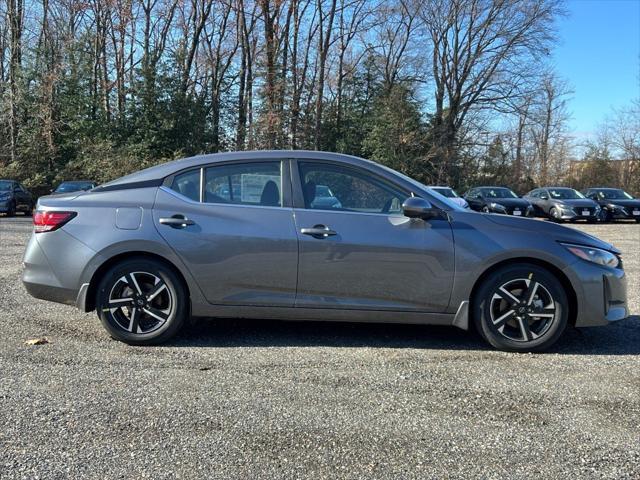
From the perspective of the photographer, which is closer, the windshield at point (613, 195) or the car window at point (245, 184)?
the car window at point (245, 184)

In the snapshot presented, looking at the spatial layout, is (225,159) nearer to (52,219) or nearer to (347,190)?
(347,190)

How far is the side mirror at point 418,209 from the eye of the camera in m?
4.37

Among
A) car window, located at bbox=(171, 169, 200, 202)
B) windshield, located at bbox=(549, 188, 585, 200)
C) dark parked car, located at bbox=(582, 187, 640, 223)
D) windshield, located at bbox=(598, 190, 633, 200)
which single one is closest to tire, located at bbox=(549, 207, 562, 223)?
windshield, located at bbox=(549, 188, 585, 200)

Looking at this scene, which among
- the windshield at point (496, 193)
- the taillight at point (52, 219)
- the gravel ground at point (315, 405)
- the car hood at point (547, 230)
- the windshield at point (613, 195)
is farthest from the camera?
the windshield at point (496, 193)

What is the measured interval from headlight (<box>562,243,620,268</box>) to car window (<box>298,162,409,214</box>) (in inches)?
57.1

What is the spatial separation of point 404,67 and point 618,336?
35.7m

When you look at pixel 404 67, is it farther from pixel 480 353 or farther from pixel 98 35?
pixel 480 353

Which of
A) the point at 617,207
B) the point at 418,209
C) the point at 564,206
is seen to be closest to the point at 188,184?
the point at 418,209

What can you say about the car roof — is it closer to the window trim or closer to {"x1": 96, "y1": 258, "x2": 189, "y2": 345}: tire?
the window trim

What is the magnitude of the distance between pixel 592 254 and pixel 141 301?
384cm

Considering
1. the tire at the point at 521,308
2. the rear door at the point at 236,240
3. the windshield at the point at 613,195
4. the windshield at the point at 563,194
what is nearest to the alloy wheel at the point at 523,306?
the tire at the point at 521,308

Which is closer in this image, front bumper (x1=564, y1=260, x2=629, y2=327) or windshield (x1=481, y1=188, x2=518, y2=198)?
front bumper (x1=564, y1=260, x2=629, y2=327)

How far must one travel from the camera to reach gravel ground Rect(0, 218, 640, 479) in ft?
9.01

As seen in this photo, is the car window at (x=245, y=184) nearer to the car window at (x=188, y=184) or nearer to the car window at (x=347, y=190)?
the car window at (x=188, y=184)
